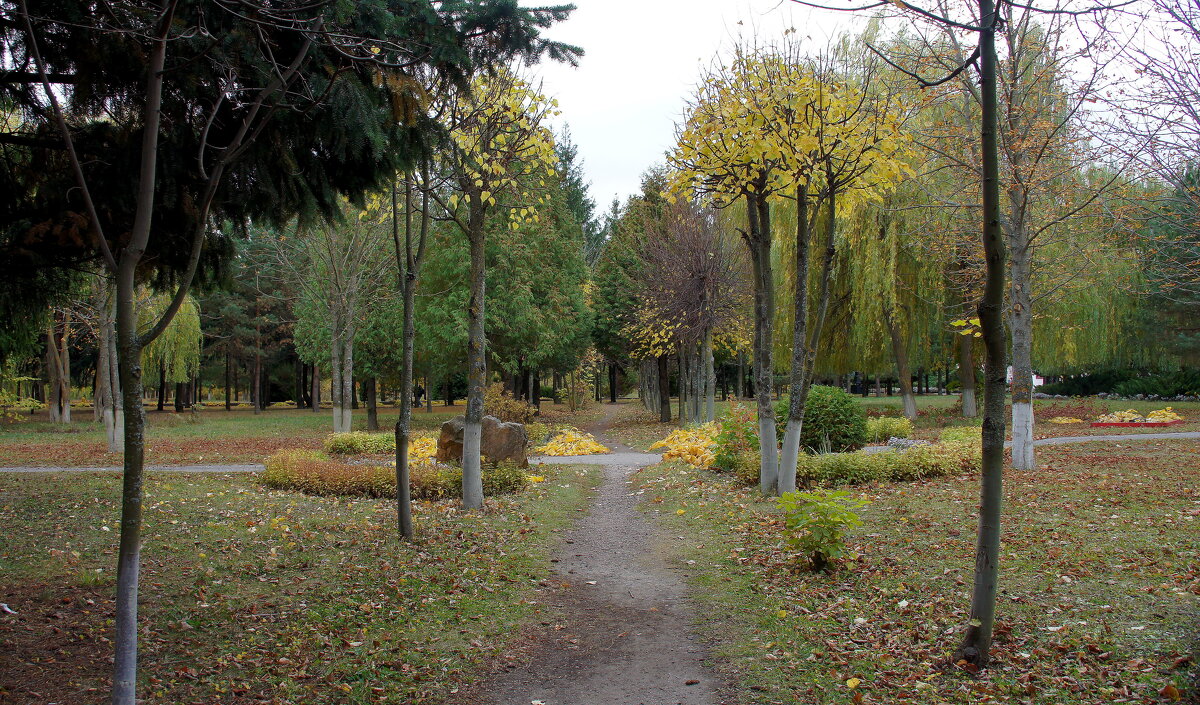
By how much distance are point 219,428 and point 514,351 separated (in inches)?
484

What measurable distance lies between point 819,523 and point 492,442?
7397 millimetres

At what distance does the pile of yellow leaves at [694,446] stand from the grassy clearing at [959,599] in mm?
4502

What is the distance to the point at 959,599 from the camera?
4910 millimetres

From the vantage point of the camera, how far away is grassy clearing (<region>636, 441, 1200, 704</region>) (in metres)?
3.77

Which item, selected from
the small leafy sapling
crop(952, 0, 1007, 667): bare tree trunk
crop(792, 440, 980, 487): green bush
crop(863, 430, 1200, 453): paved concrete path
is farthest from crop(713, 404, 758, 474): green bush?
crop(952, 0, 1007, 667): bare tree trunk

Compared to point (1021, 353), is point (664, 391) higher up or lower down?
lower down

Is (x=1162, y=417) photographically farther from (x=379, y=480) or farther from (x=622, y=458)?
(x=379, y=480)

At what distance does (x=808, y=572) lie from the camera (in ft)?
19.7

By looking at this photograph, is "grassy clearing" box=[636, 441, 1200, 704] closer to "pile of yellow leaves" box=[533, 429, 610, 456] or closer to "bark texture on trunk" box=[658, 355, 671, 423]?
"pile of yellow leaves" box=[533, 429, 610, 456]

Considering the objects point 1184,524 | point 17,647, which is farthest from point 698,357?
point 17,647

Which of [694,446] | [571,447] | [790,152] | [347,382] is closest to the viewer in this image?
[790,152]

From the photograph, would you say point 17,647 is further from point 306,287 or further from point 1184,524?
point 306,287

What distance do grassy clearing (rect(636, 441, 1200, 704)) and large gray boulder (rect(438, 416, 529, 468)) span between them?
4.15m

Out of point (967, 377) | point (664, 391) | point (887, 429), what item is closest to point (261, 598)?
point (887, 429)
